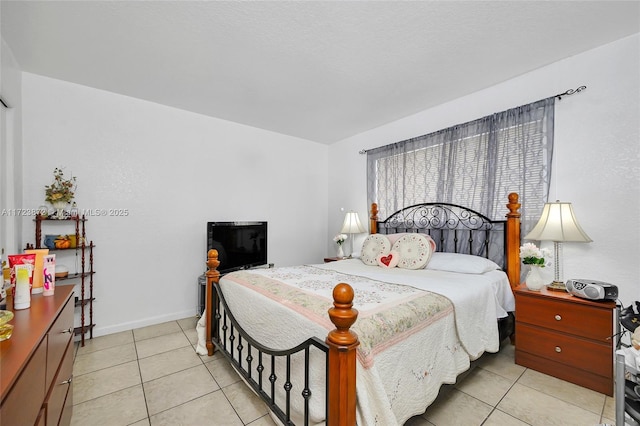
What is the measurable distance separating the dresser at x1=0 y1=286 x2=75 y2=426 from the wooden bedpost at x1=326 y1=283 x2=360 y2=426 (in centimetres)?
97

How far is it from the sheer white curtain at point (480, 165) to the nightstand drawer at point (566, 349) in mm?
952

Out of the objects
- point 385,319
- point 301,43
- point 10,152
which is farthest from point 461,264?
point 10,152

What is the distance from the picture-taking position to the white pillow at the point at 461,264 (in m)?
2.48

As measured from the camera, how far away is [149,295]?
321 centimetres

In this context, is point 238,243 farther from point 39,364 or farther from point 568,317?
point 568,317

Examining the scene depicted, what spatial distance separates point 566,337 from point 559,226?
2.78 ft

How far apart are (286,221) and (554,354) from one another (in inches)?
139

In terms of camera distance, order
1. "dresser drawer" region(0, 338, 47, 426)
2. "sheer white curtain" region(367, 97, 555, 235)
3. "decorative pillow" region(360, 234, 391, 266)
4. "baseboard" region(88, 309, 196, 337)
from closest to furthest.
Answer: "dresser drawer" region(0, 338, 47, 426), "sheer white curtain" region(367, 97, 555, 235), "baseboard" region(88, 309, 196, 337), "decorative pillow" region(360, 234, 391, 266)

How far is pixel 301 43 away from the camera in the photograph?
7.13ft

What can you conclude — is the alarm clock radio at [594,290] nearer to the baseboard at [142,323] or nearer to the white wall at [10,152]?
the baseboard at [142,323]

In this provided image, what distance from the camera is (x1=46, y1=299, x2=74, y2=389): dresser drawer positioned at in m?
1.20

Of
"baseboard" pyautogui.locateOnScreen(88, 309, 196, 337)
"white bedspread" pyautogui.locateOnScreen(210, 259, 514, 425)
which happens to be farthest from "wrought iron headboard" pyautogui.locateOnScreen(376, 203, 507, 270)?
"baseboard" pyautogui.locateOnScreen(88, 309, 196, 337)

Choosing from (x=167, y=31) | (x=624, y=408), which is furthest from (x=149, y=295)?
(x=624, y=408)

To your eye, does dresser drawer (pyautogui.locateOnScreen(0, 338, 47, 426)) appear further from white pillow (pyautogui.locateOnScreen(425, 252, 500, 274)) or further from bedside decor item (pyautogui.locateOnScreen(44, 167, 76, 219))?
white pillow (pyautogui.locateOnScreen(425, 252, 500, 274))
